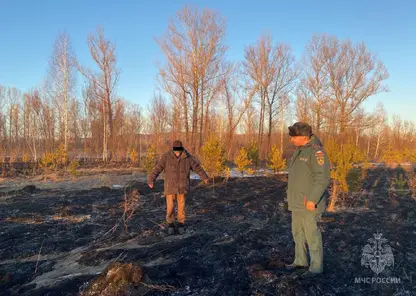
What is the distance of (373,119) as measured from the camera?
31.5 m

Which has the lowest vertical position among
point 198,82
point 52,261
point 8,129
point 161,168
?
point 52,261

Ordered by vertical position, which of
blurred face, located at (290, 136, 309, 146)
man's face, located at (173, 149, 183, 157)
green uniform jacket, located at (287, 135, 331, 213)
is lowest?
green uniform jacket, located at (287, 135, 331, 213)

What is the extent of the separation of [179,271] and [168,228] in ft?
6.23

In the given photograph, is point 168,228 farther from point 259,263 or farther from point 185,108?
point 185,108

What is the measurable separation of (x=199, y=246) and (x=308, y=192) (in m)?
2.13

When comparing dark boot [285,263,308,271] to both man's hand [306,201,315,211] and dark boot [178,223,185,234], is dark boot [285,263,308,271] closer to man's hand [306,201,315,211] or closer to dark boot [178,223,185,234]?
man's hand [306,201,315,211]

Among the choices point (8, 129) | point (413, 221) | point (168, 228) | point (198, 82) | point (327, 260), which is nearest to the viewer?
point (327, 260)

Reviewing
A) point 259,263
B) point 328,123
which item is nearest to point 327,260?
point 259,263

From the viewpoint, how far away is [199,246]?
4.68 metres

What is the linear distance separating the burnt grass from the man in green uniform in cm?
27

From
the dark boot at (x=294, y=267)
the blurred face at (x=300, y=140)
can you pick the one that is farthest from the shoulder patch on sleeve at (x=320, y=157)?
the dark boot at (x=294, y=267)

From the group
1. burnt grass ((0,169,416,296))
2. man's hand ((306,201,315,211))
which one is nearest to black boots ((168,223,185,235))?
burnt grass ((0,169,416,296))

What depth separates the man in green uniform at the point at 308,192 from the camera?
324 cm

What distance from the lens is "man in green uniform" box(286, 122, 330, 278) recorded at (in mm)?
3240
